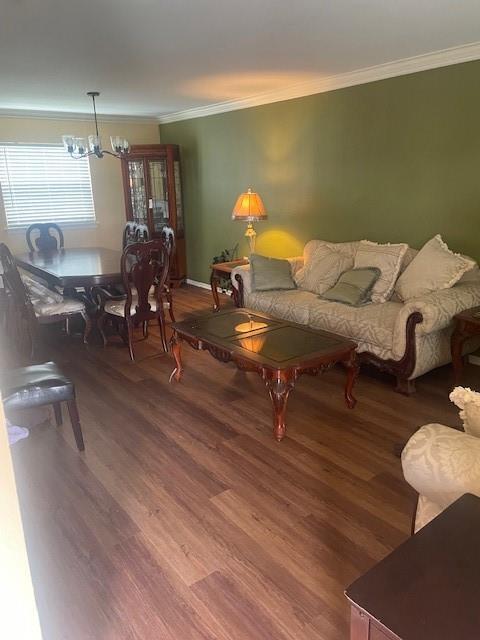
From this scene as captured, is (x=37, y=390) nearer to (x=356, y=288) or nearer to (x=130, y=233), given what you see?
(x=356, y=288)

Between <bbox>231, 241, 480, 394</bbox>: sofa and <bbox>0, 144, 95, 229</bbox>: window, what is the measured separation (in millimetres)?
3922

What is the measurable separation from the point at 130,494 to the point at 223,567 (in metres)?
0.67

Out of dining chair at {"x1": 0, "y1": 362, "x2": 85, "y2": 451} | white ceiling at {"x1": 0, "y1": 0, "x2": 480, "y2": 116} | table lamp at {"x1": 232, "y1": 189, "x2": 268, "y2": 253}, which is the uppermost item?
white ceiling at {"x1": 0, "y1": 0, "x2": 480, "y2": 116}

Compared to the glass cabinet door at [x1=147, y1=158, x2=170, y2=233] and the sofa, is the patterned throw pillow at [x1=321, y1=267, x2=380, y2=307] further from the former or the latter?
the glass cabinet door at [x1=147, y1=158, x2=170, y2=233]

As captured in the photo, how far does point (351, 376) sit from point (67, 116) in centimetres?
523

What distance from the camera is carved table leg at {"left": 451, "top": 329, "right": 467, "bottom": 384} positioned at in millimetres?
3186

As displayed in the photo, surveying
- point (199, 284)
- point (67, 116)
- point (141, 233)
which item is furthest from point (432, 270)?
point (67, 116)

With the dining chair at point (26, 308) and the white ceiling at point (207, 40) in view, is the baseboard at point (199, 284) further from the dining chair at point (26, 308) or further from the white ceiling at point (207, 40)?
the white ceiling at point (207, 40)

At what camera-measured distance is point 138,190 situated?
6707 millimetres

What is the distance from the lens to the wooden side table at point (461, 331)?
10.1 ft

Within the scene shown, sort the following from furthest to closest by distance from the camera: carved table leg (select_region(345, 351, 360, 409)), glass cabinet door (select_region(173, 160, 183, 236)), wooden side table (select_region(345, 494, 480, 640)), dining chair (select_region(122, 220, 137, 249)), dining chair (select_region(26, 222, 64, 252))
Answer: glass cabinet door (select_region(173, 160, 183, 236)), dining chair (select_region(26, 222, 64, 252)), dining chair (select_region(122, 220, 137, 249)), carved table leg (select_region(345, 351, 360, 409)), wooden side table (select_region(345, 494, 480, 640))

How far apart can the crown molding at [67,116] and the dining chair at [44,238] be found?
1356 millimetres

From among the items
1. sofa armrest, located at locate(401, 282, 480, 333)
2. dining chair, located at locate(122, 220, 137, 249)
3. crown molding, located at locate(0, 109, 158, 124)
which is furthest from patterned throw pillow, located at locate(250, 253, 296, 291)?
crown molding, located at locate(0, 109, 158, 124)

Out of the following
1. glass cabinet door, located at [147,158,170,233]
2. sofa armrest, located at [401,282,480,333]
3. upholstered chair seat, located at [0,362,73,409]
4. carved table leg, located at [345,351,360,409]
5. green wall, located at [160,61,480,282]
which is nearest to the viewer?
upholstered chair seat, located at [0,362,73,409]
